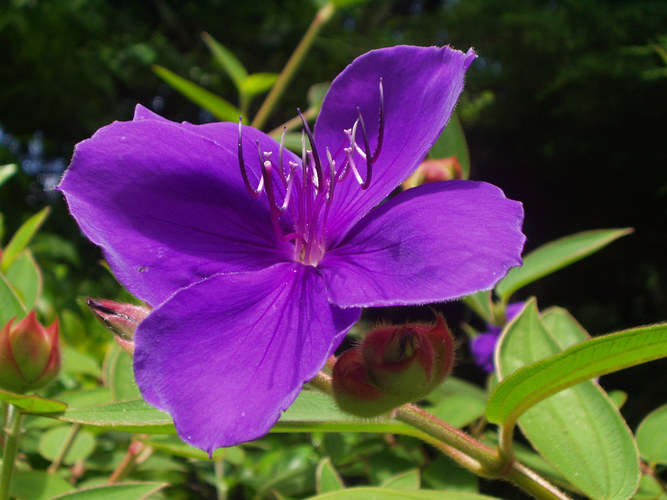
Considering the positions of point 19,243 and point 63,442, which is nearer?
point 63,442

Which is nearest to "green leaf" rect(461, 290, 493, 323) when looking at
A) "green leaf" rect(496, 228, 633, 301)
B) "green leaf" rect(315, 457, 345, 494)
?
"green leaf" rect(496, 228, 633, 301)

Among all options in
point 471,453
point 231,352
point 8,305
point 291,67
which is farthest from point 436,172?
point 291,67

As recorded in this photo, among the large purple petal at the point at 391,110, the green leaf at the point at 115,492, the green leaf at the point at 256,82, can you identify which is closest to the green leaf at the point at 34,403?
the green leaf at the point at 115,492

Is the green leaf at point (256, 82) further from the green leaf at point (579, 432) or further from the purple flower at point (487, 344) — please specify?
the green leaf at point (579, 432)

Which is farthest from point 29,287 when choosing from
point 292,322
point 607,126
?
point 607,126

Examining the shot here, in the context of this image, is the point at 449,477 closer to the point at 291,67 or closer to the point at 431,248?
the point at 431,248

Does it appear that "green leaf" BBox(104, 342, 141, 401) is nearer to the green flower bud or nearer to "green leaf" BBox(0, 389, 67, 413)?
"green leaf" BBox(0, 389, 67, 413)
